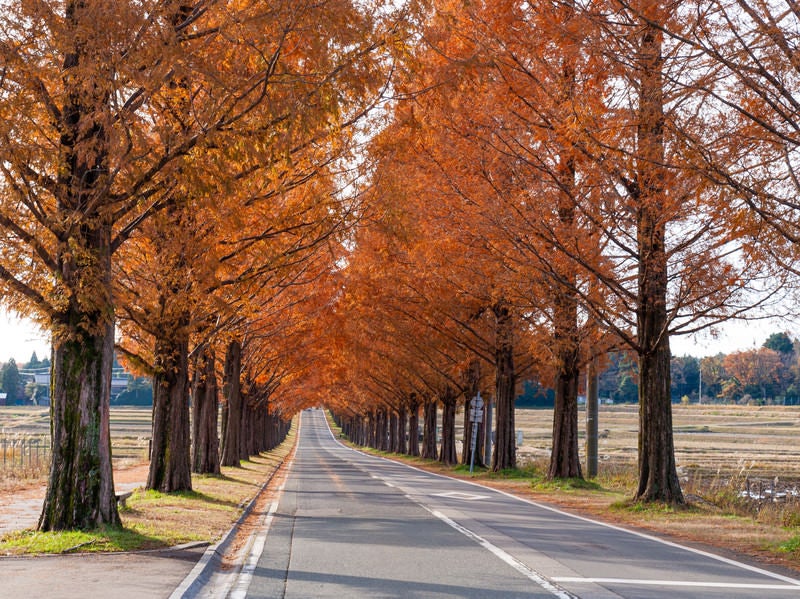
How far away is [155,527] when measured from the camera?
12383 mm

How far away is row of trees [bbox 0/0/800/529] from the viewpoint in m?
Result: 9.35

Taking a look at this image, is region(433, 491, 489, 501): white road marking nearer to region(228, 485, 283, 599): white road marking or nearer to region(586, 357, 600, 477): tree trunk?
region(586, 357, 600, 477): tree trunk

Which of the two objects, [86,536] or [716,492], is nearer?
[86,536]

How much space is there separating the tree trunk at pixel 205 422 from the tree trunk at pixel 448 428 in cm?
1611

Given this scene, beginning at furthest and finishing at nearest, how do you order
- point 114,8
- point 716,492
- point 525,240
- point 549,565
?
1. point 716,492
2. point 525,240
3. point 549,565
4. point 114,8

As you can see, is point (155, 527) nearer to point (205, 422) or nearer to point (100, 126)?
point (100, 126)

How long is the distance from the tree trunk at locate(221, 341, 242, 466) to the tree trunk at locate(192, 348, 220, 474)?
1.65 metres

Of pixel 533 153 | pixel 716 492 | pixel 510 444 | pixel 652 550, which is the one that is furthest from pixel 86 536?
pixel 510 444

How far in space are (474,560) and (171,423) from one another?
38.4 ft

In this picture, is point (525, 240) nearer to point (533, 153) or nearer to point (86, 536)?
point (533, 153)

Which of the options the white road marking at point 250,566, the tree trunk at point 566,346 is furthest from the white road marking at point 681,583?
the tree trunk at point 566,346

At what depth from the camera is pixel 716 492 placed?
795 inches

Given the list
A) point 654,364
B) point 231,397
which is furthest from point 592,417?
point 231,397

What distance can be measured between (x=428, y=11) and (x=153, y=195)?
14.4 feet
